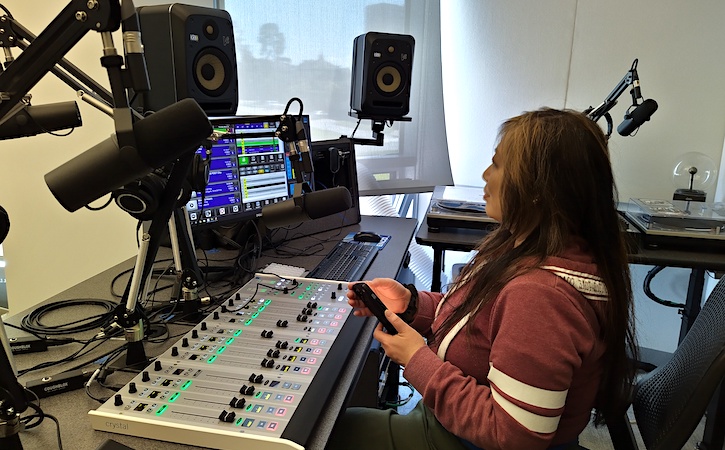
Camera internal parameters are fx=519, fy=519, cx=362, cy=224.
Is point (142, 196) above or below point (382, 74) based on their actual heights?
below

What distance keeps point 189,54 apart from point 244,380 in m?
0.85

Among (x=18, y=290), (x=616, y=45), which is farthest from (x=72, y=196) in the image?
(x=616, y=45)

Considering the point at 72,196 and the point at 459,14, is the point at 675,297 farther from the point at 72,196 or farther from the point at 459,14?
the point at 72,196

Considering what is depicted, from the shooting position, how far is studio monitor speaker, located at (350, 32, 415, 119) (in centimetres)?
219

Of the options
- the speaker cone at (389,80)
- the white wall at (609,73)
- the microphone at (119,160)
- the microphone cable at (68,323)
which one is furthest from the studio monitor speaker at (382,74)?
the microphone at (119,160)

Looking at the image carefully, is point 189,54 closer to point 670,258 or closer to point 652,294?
point 670,258

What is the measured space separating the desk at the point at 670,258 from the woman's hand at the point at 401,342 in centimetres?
92

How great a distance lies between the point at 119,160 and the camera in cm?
67

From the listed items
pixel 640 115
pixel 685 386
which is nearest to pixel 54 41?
pixel 685 386

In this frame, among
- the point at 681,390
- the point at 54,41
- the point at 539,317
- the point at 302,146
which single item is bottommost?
the point at 681,390

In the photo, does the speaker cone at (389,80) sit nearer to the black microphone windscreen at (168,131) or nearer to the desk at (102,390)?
the desk at (102,390)

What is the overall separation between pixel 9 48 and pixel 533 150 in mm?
913

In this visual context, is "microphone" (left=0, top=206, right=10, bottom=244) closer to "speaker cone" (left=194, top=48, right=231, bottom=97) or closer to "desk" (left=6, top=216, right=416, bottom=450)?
"desk" (left=6, top=216, right=416, bottom=450)

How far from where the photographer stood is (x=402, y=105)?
2291mm
